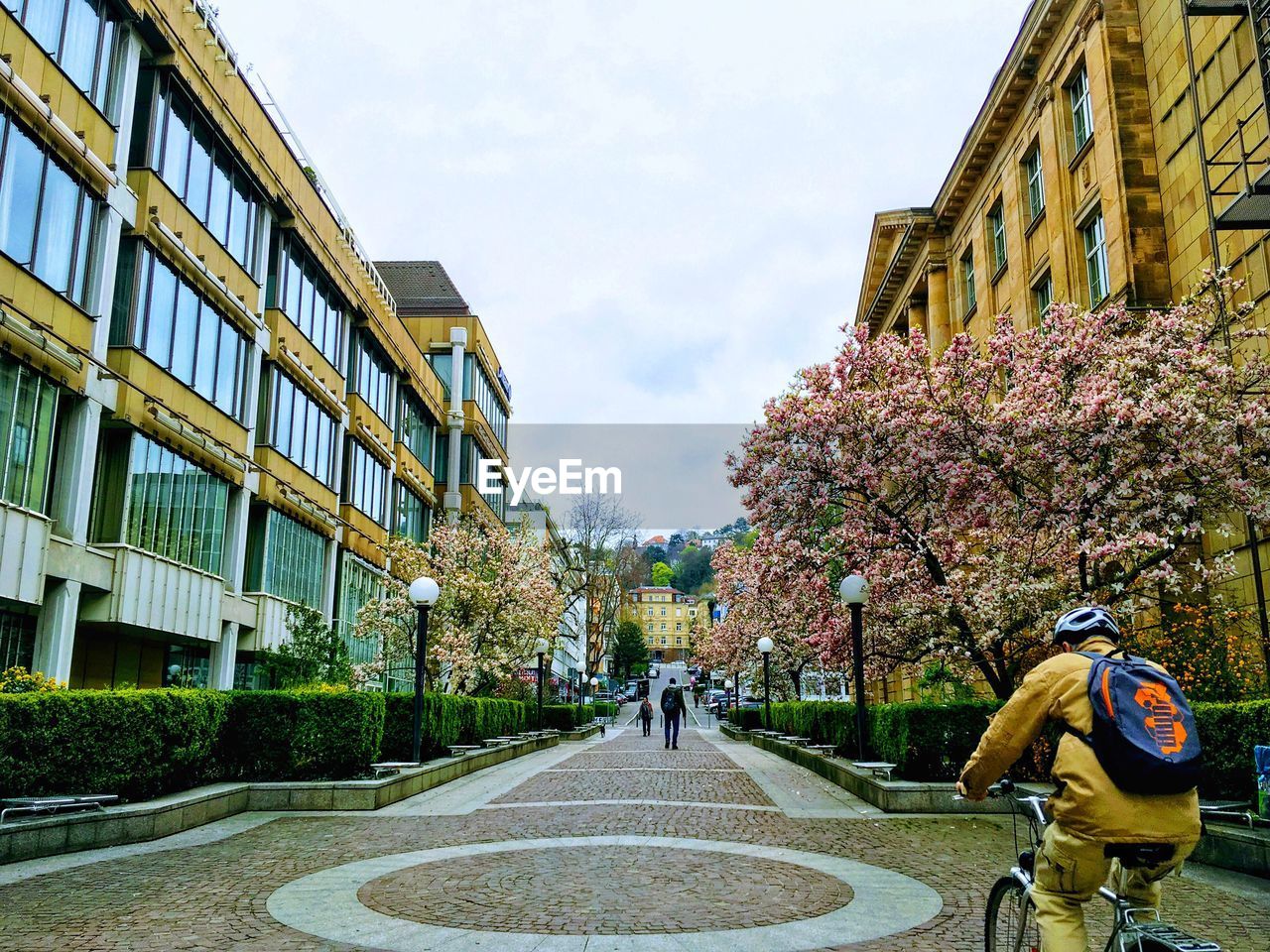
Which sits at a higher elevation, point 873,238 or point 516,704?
point 873,238

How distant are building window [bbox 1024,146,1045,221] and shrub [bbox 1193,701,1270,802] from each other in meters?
19.0

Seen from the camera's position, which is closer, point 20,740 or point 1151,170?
point 20,740

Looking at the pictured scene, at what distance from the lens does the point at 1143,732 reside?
11.7ft

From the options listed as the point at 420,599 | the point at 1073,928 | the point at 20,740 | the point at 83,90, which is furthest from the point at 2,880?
the point at 83,90

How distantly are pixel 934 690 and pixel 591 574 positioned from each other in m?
32.4

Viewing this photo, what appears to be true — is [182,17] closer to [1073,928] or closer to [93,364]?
[93,364]

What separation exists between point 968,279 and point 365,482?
70.7ft

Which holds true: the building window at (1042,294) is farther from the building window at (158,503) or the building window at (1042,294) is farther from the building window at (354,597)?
the building window at (354,597)

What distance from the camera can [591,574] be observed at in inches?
2285

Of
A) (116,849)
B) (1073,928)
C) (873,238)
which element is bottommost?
(116,849)

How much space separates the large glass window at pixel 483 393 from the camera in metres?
50.8

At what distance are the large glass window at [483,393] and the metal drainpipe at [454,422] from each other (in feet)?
1.66

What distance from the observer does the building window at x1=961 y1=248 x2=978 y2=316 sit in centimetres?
3244

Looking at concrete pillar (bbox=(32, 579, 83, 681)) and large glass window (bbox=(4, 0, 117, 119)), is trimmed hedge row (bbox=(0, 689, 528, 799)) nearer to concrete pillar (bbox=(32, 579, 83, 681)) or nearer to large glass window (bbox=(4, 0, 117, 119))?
concrete pillar (bbox=(32, 579, 83, 681))
